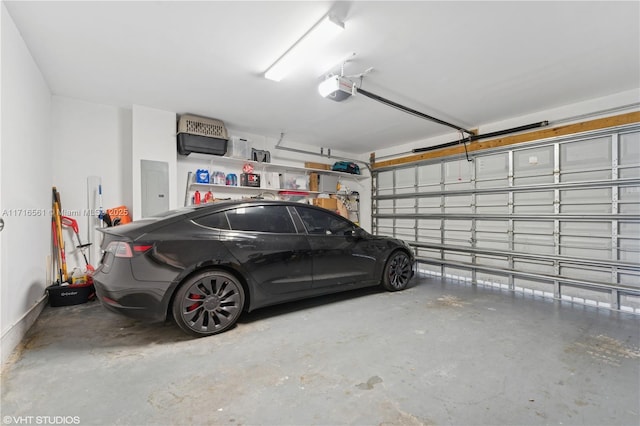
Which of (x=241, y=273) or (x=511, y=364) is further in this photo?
(x=241, y=273)

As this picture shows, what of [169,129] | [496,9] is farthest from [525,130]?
[169,129]

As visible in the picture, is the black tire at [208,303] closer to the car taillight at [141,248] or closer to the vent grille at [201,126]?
the car taillight at [141,248]

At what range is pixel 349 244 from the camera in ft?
11.2

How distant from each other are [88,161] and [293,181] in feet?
11.1

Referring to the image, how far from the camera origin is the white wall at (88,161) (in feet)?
12.3

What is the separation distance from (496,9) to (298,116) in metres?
2.90

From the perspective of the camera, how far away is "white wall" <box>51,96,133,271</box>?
148 inches

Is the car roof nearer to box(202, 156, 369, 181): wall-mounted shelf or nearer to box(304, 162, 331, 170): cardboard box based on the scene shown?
box(202, 156, 369, 181): wall-mounted shelf

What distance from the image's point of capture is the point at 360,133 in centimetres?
534

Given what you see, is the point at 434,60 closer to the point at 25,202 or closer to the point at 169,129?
the point at 169,129

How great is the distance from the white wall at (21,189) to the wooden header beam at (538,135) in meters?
5.79

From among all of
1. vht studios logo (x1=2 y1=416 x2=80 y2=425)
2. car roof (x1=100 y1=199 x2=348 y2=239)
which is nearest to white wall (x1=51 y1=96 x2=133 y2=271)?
car roof (x1=100 y1=199 x2=348 y2=239)

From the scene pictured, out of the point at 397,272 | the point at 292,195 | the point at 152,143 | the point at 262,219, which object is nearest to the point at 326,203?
the point at 292,195

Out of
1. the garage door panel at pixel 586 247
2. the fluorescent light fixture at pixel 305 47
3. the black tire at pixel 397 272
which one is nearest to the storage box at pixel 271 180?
the fluorescent light fixture at pixel 305 47
